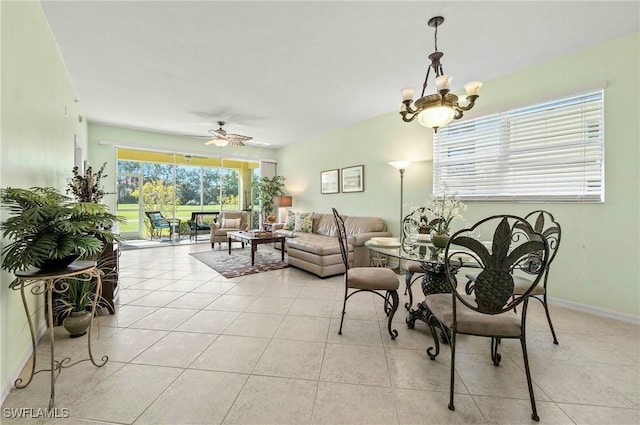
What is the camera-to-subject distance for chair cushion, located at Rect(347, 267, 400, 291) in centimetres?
227

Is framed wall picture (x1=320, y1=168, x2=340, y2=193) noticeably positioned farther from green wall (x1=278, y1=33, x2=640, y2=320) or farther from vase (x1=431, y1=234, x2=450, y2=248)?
vase (x1=431, y1=234, x2=450, y2=248)

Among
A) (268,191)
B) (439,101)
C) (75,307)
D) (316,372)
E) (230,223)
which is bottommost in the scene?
(316,372)

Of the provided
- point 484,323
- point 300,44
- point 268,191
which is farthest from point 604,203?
point 268,191

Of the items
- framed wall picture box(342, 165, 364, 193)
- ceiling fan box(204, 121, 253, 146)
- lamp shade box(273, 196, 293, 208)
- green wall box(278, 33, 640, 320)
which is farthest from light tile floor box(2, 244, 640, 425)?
lamp shade box(273, 196, 293, 208)

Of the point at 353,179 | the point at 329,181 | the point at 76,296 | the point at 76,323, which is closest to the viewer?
the point at 76,323

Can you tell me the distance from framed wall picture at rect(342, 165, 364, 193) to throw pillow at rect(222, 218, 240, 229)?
9.43 feet

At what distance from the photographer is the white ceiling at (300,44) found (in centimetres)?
227

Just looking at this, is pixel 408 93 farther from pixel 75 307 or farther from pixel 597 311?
pixel 75 307

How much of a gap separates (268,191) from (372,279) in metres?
5.87

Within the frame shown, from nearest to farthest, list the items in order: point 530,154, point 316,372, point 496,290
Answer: point 496,290 → point 316,372 → point 530,154

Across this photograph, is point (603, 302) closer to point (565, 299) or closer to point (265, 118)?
point (565, 299)

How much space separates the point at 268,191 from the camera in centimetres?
772

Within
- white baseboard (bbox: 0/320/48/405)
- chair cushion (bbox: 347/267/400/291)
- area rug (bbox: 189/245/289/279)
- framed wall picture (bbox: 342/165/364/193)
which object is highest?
framed wall picture (bbox: 342/165/364/193)

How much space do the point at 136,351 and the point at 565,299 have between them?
4.22 meters
